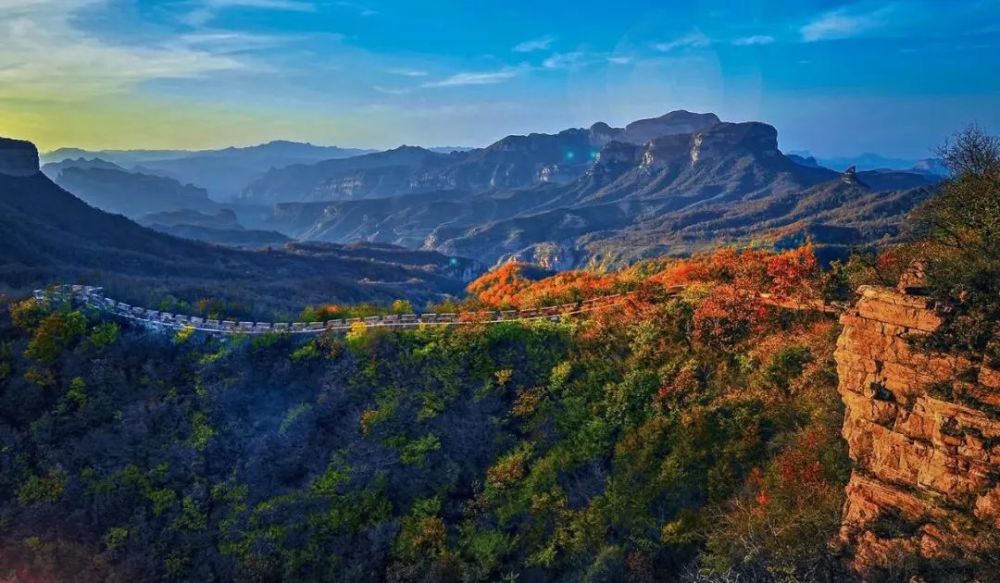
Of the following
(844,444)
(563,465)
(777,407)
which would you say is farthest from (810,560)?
(563,465)

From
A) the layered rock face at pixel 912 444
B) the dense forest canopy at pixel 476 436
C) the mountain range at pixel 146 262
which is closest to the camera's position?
the layered rock face at pixel 912 444

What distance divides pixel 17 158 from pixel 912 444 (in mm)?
160095

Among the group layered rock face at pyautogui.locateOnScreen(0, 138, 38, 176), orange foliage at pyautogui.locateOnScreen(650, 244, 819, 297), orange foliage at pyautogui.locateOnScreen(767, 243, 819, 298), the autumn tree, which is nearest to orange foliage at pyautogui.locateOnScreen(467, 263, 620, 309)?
orange foliage at pyautogui.locateOnScreen(650, 244, 819, 297)

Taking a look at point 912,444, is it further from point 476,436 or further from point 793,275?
point 476,436

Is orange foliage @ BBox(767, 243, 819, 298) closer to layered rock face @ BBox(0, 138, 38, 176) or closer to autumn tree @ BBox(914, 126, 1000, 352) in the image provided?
autumn tree @ BBox(914, 126, 1000, 352)

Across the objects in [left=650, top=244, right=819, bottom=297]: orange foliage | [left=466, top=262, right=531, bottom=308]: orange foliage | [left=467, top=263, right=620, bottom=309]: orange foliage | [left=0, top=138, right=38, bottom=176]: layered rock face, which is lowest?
[left=466, top=262, right=531, bottom=308]: orange foliage

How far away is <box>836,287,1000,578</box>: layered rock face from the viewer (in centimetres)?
1224

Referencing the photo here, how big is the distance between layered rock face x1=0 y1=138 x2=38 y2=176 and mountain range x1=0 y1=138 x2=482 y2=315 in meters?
0.17

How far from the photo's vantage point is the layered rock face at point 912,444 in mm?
12242

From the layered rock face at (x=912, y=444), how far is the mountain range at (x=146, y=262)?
186ft

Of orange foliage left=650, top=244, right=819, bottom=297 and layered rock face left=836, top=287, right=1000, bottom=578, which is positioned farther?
orange foliage left=650, top=244, right=819, bottom=297

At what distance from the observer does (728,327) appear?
74.8 feet

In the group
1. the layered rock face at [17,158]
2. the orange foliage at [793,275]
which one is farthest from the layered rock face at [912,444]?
the layered rock face at [17,158]

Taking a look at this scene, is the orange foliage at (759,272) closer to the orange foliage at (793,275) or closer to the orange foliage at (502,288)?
the orange foliage at (793,275)
